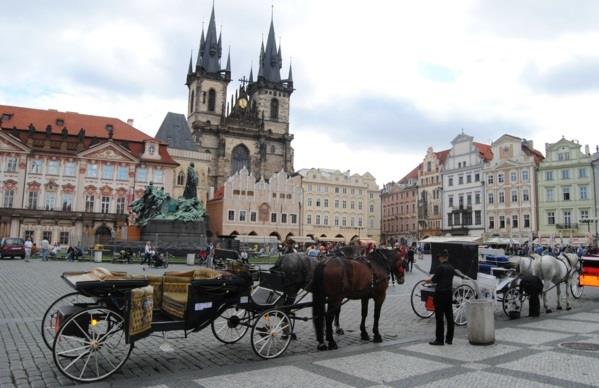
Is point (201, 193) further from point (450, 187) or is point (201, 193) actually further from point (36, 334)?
A: point (36, 334)

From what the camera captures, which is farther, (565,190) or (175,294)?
(565,190)

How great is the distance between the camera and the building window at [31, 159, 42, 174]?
53.5 metres

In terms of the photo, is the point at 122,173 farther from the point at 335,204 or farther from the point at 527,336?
the point at 527,336

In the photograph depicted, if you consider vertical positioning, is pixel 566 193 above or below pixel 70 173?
below

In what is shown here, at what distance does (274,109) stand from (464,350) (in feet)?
283

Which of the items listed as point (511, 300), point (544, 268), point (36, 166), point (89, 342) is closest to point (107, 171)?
point (36, 166)

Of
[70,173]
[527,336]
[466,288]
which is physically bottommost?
[527,336]

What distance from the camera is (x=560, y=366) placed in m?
6.58

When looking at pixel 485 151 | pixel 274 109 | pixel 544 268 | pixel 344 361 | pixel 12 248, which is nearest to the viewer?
pixel 344 361


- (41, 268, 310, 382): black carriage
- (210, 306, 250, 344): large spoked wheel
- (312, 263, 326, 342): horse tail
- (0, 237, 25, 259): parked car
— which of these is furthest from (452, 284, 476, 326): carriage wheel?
(0, 237, 25, 259): parked car

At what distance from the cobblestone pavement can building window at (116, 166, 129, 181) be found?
49.3 metres

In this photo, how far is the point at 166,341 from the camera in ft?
25.9

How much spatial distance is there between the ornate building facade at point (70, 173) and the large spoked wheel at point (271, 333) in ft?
156

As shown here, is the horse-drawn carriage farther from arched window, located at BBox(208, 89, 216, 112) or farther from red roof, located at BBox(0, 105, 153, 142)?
arched window, located at BBox(208, 89, 216, 112)
